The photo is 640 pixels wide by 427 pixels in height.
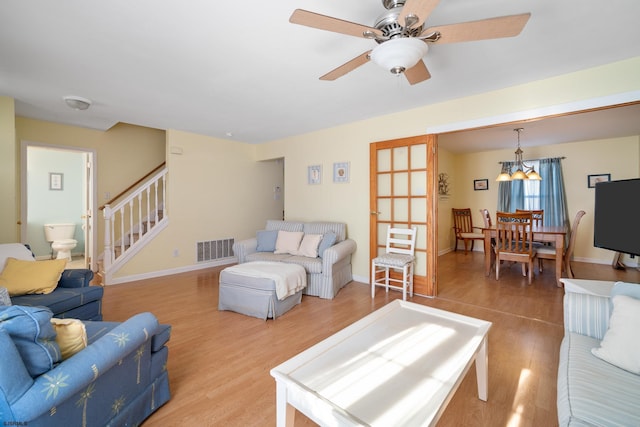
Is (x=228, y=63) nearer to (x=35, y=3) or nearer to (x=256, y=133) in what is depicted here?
(x=35, y=3)

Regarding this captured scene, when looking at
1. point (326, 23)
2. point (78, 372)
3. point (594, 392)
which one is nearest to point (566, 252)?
point (594, 392)

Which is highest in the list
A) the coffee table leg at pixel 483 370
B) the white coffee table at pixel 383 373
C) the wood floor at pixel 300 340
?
the white coffee table at pixel 383 373

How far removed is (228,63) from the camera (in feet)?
7.70

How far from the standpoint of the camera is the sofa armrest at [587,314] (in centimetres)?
148

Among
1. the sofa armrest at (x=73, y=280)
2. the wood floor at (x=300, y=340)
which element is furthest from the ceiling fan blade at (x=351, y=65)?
the sofa armrest at (x=73, y=280)

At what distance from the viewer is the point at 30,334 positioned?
3.17 feet

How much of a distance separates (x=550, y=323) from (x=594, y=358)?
1.63 m

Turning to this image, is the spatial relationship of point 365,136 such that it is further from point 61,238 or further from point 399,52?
point 61,238

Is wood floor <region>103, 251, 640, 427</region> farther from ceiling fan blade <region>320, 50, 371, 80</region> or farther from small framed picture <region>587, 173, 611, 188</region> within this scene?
ceiling fan blade <region>320, 50, 371, 80</region>

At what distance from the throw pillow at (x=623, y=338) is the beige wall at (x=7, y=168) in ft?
17.0

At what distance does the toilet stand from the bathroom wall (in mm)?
167

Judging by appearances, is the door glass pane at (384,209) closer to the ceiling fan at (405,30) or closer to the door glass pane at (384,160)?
the door glass pane at (384,160)

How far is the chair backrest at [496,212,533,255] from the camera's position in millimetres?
3779

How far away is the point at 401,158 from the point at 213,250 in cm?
368
